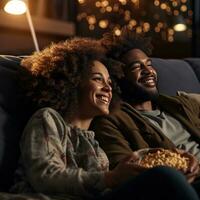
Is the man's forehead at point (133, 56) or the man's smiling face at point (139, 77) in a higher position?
the man's forehead at point (133, 56)

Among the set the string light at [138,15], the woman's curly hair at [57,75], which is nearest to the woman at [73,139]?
the woman's curly hair at [57,75]

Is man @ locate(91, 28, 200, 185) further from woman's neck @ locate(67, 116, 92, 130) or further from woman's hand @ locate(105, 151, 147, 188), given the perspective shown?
woman's hand @ locate(105, 151, 147, 188)

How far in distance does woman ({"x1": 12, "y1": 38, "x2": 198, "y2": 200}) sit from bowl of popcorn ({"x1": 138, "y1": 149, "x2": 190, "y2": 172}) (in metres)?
0.11

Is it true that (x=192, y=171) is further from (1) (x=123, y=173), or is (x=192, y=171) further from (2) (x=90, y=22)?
(2) (x=90, y=22)

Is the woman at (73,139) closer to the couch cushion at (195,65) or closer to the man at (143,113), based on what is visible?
the man at (143,113)

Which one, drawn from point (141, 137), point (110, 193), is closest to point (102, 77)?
point (141, 137)

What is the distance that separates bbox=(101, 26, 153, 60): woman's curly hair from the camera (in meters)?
2.24

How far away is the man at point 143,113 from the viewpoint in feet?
6.53

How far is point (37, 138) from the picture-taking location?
154 centimetres

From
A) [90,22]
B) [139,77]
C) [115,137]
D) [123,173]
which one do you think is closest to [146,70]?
[139,77]

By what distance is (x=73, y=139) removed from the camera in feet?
5.57

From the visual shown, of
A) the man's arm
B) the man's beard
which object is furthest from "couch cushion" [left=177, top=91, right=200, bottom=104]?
the man's arm

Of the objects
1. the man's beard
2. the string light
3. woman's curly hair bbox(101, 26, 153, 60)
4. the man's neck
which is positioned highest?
the string light

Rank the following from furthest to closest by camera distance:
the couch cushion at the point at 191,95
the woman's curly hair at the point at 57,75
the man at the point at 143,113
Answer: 1. the couch cushion at the point at 191,95
2. the man at the point at 143,113
3. the woman's curly hair at the point at 57,75
